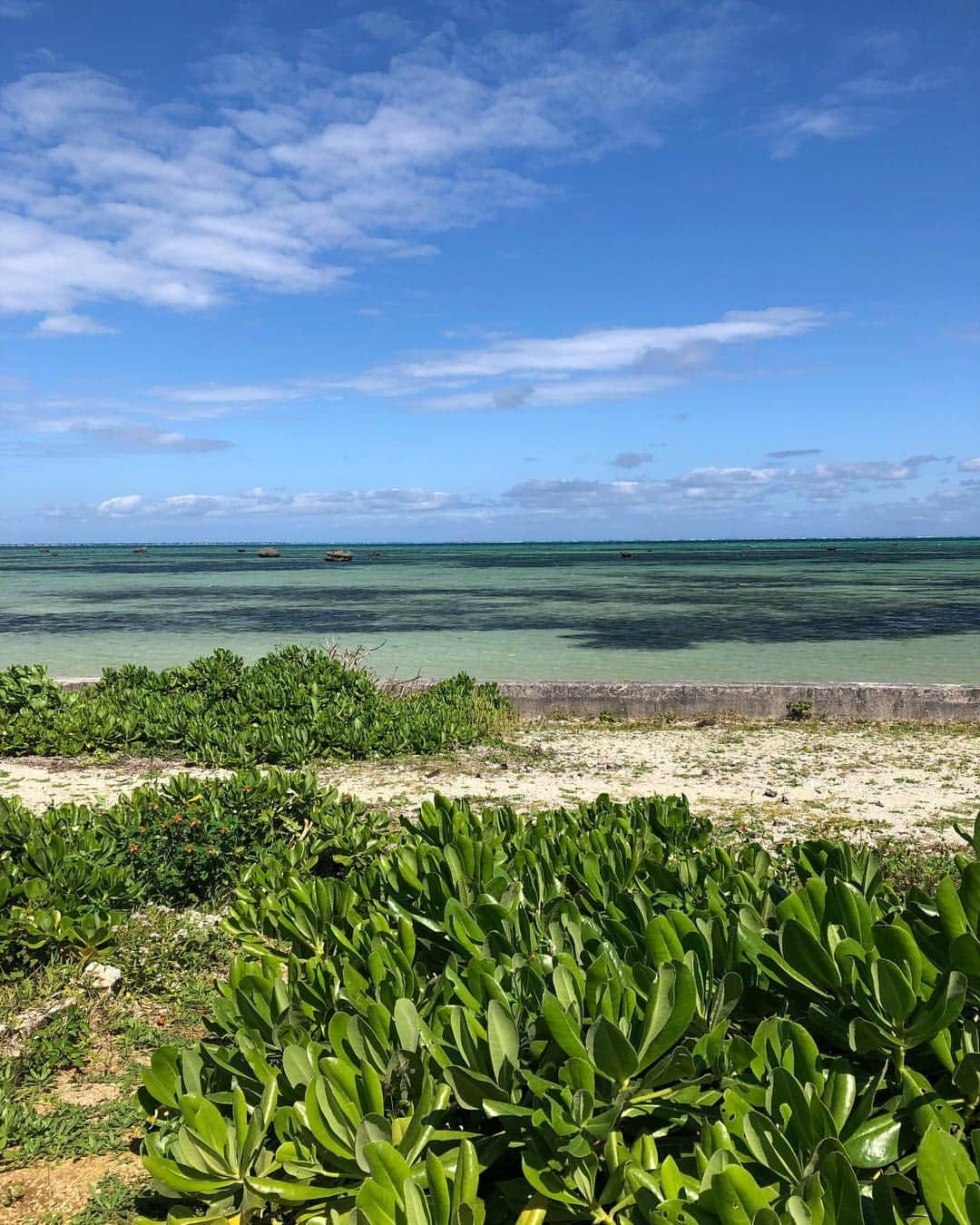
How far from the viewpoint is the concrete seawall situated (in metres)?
9.87

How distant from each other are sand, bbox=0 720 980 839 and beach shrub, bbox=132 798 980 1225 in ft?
13.4

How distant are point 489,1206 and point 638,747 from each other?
7.14 m

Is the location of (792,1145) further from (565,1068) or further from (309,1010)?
(309,1010)

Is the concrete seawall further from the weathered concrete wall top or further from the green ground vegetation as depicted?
the green ground vegetation

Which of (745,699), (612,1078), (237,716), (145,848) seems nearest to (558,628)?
(745,699)

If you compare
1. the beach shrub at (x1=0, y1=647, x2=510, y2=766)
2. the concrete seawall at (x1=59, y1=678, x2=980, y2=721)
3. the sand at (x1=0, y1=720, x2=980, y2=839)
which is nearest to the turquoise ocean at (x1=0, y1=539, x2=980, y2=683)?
the concrete seawall at (x1=59, y1=678, x2=980, y2=721)

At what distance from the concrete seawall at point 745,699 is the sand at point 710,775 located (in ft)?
1.77

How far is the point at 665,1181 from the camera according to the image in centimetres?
131

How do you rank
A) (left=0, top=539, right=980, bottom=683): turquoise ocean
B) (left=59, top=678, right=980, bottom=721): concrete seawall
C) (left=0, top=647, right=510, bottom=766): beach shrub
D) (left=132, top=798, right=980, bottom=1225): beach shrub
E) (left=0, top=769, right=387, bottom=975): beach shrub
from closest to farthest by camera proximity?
(left=132, top=798, right=980, bottom=1225): beach shrub
(left=0, top=769, right=387, bottom=975): beach shrub
(left=0, top=647, right=510, bottom=766): beach shrub
(left=59, top=678, right=980, bottom=721): concrete seawall
(left=0, top=539, right=980, bottom=683): turquoise ocean

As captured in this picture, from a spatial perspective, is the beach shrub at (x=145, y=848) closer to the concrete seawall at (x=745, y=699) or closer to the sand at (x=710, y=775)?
the sand at (x=710, y=775)

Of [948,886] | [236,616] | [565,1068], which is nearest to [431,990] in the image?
[565,1068]

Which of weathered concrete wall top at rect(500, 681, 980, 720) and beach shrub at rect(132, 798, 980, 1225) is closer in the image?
beach shrub at rect(132, 798, 980, 1225)

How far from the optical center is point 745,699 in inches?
403

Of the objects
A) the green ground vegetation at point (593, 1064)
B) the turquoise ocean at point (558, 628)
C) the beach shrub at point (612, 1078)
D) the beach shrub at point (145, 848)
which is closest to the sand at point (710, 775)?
the beach shrub at point (145, 848)
